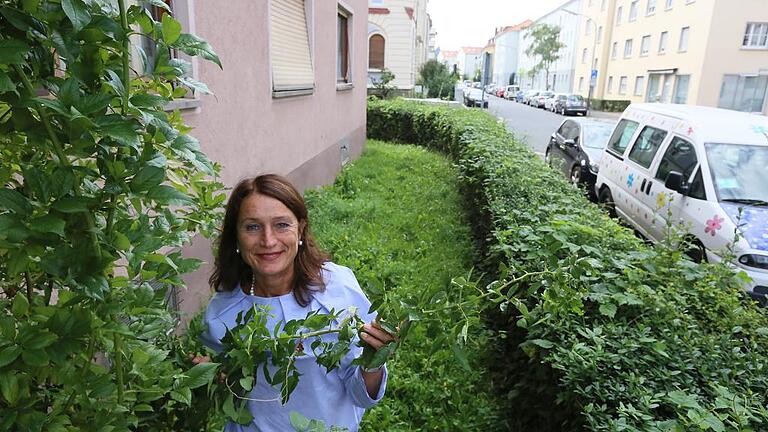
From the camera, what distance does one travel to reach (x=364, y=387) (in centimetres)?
185

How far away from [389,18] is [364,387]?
1206 inches

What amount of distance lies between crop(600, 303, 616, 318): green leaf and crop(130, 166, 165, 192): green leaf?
6.91 feet

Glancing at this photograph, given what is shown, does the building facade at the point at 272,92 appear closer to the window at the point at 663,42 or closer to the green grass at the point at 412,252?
the green grass at the point at 412,252

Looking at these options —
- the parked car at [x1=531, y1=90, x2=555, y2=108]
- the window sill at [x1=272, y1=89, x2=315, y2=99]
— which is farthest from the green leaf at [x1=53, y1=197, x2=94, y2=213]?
the parked car at [x1=531, y1=90, x2=555, y2=108]

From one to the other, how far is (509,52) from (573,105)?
6645 centimetres

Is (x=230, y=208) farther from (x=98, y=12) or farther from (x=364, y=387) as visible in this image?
(x=98, y=12)

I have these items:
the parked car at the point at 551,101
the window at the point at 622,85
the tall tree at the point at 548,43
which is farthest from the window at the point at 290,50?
the tall tree at the point at 548,43

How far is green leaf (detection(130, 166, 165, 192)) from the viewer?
0.89 meters

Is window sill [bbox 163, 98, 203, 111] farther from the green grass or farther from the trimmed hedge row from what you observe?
the trimmed hedge row

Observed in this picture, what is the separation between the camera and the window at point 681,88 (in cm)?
3156

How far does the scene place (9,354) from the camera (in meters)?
0.82

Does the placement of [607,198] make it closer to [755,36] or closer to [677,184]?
[677,184]

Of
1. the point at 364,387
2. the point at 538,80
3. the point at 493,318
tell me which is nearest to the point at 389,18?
the point at 493,318

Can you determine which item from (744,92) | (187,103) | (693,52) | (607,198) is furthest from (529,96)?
(187,103)
